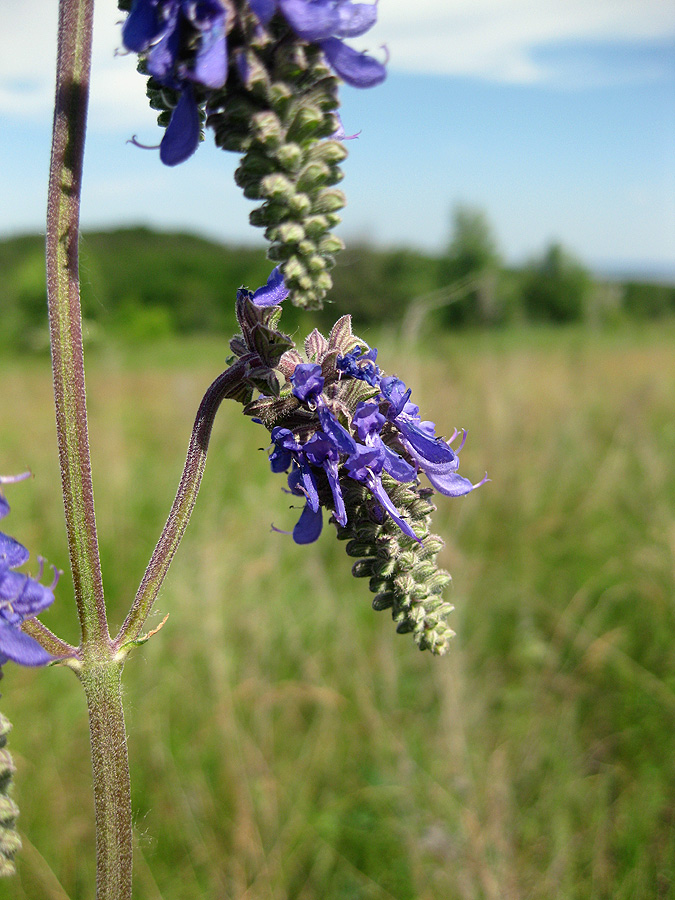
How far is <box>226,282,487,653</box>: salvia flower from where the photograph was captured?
5.46 feet

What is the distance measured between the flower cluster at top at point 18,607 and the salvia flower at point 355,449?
60 centimetres

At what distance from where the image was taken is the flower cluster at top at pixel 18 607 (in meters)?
1.54

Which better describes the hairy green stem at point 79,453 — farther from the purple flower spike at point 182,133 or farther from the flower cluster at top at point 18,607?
the purple flower spike at point 182,133

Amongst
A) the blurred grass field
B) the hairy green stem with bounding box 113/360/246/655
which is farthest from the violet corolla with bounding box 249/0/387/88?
the blurred grass field

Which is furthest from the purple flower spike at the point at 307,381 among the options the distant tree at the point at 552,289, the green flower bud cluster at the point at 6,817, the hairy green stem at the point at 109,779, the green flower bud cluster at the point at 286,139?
the distant tree at the point at 552,289

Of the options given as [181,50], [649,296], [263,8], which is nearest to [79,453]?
[181,50]

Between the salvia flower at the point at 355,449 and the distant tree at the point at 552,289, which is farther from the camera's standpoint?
the distant tree at the point at 552,289

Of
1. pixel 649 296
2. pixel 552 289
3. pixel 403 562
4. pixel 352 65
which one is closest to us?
pixel 352 65

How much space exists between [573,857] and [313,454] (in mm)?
3557

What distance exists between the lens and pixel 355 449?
1.60 metres

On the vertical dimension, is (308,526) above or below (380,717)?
above

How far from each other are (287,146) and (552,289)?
6135 cm

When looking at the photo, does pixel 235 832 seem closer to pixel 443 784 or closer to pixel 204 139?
pixel 443 784

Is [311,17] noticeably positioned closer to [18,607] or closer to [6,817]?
[18,607]
